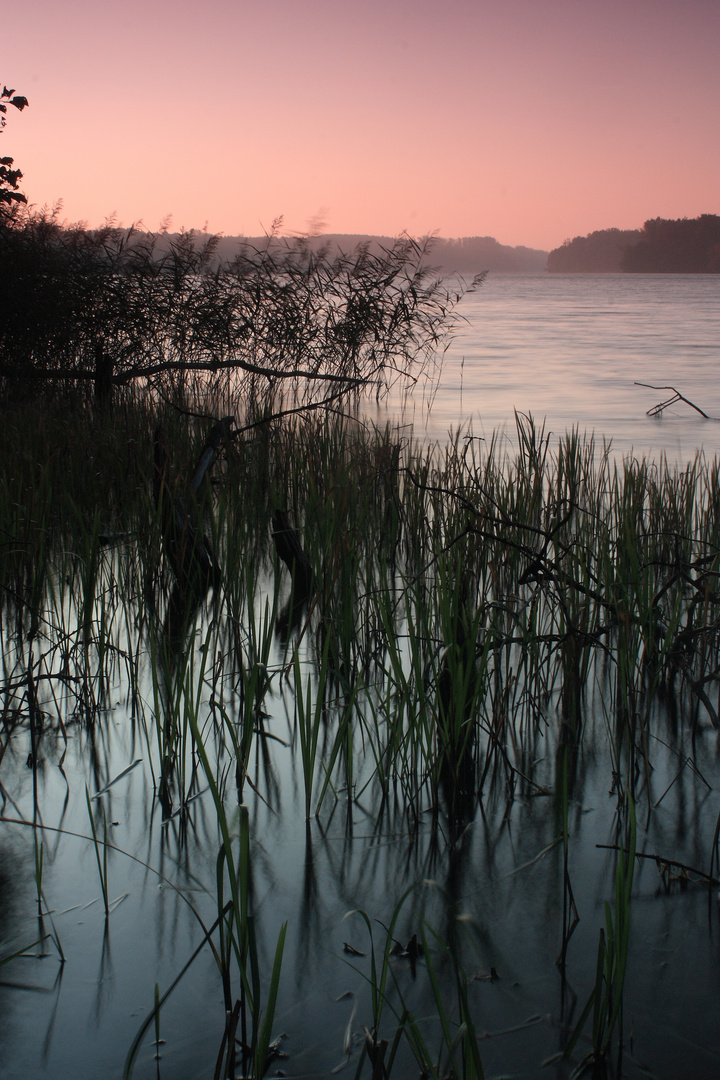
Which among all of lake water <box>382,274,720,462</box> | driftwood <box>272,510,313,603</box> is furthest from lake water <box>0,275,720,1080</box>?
lake water <box>382,274,720,462</box>

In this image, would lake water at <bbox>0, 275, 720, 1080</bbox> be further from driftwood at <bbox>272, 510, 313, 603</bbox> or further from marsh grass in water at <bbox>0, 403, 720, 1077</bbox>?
driftwood at <bbox>272, 510, 313, 603</bbox>

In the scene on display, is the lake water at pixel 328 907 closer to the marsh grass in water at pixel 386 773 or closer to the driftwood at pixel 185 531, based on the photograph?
the marsh grass in water at pixel 386 773

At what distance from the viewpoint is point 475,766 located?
222cm

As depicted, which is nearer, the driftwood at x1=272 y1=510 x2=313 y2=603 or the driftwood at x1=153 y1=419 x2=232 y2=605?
the driftwood at x1=153 y1=419 x2=232 y2=605

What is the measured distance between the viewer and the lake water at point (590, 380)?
9445 millimetres

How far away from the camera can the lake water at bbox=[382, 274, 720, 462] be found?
31.0 feet

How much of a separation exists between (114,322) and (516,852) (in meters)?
8.41

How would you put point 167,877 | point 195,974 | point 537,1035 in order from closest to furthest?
point 537,1035 → point 195,974 → point 167,877

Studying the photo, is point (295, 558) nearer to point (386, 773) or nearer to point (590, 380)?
point (386, 773)

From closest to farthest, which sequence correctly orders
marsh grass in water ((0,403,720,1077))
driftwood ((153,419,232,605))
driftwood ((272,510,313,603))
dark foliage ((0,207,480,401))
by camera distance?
1. marsh grass in water ((0,403,720,1077))
2. driftwood ((153,419,232,605))
3. driftwood ((272,510,313,603))
4. dark foliage ((0,207,480,401))

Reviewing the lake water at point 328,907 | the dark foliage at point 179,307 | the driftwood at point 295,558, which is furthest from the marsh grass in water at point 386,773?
the dark foliage at point 179,307

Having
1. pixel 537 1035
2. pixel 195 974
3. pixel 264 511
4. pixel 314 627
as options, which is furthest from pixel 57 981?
pixel 264 511

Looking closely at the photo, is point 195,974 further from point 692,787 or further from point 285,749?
point 692,787

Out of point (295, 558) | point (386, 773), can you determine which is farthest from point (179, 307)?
point (386, 773)
